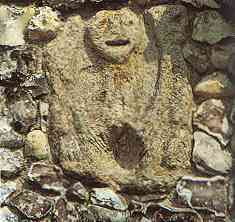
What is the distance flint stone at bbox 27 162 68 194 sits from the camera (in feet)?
4.82

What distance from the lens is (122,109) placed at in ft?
4.70

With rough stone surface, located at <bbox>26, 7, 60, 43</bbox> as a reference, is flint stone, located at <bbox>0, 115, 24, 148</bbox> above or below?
below

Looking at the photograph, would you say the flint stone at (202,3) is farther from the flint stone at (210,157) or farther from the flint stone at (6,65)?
the flint stone at (6,65)

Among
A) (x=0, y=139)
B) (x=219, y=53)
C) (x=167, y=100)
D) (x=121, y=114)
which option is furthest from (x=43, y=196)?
(x=219, y=53)

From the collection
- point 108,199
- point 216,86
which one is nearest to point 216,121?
point 216,86

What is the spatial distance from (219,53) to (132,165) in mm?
351

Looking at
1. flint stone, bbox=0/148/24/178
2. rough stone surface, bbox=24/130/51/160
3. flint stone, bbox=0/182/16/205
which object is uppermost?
rough stone surface, bbox=24/130/51/160

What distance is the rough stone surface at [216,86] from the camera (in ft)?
4.66

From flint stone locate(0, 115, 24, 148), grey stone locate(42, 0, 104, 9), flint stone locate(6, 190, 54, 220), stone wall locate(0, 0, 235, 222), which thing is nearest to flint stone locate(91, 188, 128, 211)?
stone wall locate(0, 0, 235, 222)

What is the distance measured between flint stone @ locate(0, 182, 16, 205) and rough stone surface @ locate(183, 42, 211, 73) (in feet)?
1.80

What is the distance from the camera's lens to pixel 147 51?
144 cm

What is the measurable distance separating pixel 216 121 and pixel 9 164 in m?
0.53

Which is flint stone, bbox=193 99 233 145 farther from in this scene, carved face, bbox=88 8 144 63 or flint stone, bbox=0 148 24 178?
flint stone, bbox=0 148 24 178

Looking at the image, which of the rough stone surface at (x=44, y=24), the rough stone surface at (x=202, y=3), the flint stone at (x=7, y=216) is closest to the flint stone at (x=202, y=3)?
the rough stone surface at (x=202, y=3)
